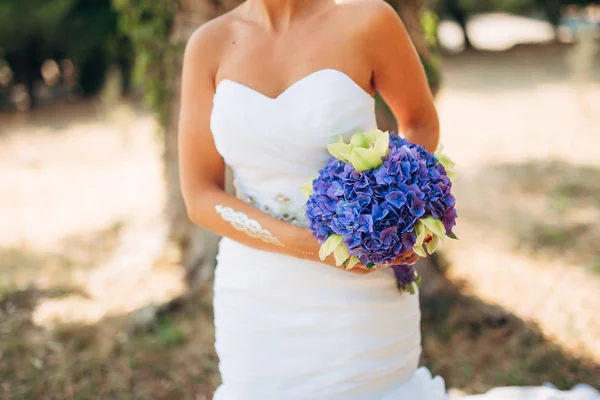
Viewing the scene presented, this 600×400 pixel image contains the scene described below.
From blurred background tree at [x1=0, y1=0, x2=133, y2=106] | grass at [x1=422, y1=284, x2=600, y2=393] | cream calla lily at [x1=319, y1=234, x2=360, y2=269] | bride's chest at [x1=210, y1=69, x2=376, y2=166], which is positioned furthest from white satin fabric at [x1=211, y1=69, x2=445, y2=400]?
blurred background tree at [x1=0, y1=0, x2=133, y2=106]

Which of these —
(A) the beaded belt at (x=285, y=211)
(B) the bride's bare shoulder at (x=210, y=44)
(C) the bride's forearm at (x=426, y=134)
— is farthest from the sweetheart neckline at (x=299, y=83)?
(A) the beaded belt at (x=285, y=211)

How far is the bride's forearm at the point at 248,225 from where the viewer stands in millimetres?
2244

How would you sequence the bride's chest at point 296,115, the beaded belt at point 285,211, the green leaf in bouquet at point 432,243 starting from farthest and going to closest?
the beaded belt at point 285,211 < the bride's chest at point 296,115 < the green leaf in bouquet at point 432,243

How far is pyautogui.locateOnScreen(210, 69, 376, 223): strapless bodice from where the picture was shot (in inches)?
87.2

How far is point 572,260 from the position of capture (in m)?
5.34

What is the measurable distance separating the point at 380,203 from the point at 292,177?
0.53 m

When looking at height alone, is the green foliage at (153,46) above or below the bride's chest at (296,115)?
below

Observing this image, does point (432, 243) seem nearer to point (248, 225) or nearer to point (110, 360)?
point (248, 225)

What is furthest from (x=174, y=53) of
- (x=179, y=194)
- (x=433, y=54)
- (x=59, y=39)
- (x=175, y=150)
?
(x=59, y=39)

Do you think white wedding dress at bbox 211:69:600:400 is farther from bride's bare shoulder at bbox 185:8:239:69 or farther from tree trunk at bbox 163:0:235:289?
tree trunk at bbox 163:0:235:289

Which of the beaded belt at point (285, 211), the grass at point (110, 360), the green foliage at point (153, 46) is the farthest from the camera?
the green foliage at point (153, 46)

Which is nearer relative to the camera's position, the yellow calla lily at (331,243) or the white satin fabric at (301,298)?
the yellow calla lily at (331,243)

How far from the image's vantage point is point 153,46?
4.62 meters

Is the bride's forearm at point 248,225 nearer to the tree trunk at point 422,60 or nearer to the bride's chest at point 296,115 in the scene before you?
the bride's chest at point 296,115
